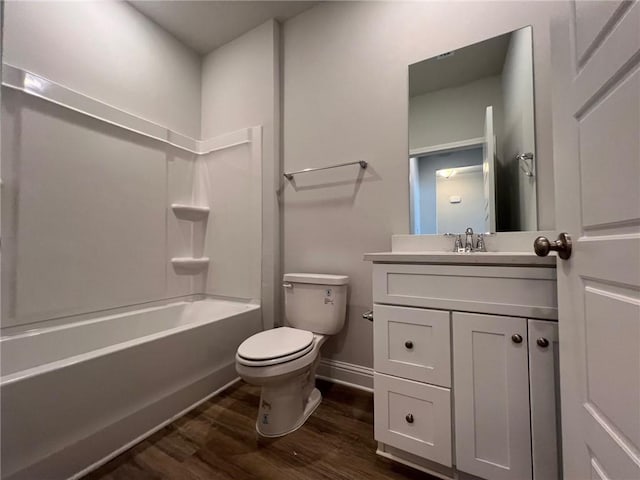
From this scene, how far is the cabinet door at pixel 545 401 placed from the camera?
836 millimetres

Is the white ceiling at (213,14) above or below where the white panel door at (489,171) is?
above

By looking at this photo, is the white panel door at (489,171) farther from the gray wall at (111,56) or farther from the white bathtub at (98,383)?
the gray wall at (111,56)

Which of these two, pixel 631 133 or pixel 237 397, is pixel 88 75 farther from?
pixel 631 133

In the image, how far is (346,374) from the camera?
178 cm

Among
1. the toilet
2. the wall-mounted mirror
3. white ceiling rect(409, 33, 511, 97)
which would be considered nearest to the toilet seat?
the toilet

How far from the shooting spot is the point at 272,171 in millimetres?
2016

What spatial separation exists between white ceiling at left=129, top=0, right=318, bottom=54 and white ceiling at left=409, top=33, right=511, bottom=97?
1.02 metres

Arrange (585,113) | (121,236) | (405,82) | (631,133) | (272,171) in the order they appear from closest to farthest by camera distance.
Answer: (631,133) < (585,113) < (405,82) < (121,236) < (272,171)

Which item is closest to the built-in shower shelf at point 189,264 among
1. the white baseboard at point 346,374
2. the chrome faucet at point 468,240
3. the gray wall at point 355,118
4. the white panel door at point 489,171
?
the gray wall at point 355,118

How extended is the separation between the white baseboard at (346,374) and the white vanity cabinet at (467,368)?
557mm

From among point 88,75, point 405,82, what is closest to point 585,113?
point 405,82

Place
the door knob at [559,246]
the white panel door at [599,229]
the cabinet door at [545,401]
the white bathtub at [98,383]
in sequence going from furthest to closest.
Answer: the white bathtub at [98,383] → the cabinet door at [545,401] → the door knob at [559,246] → the white panel door at [599,229]

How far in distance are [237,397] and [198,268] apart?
1129mm

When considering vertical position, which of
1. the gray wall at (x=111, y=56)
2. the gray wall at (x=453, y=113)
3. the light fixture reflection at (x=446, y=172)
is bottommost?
the light fixture reflection at (x=446, y=172)
